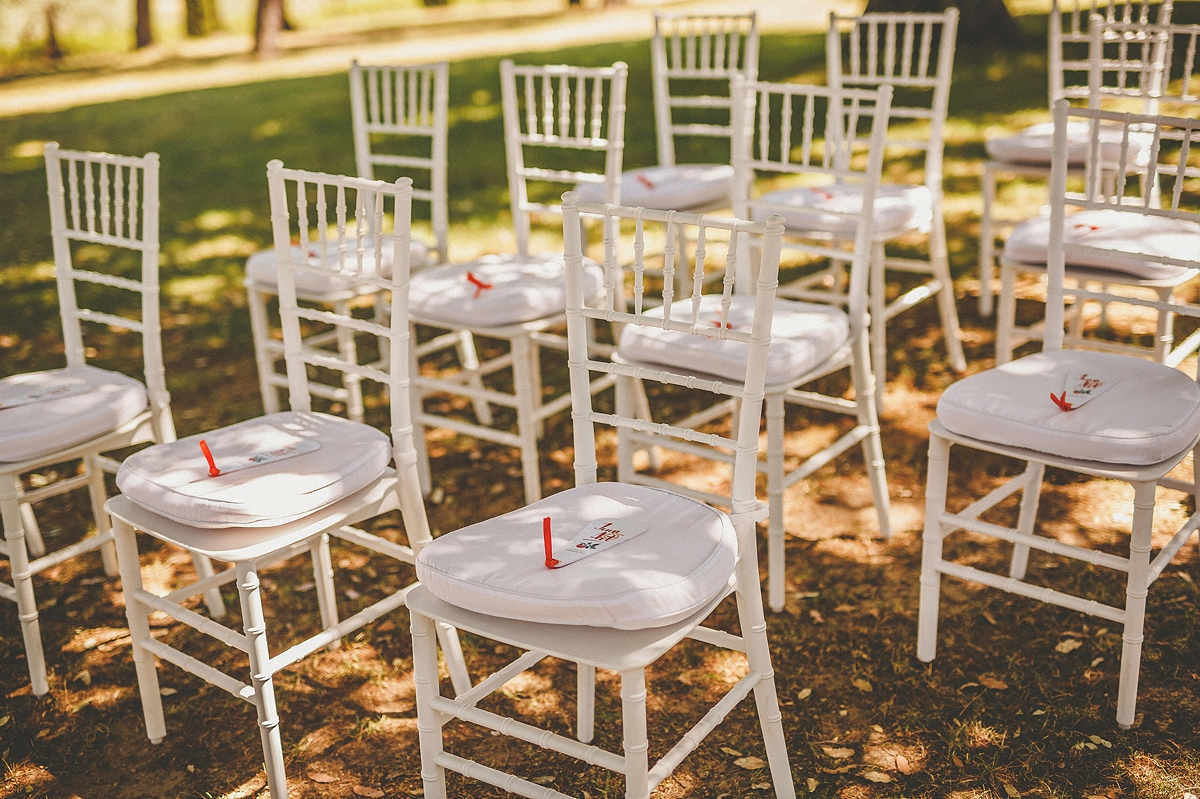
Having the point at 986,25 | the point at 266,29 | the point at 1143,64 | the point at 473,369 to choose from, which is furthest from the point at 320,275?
the point at 266,29

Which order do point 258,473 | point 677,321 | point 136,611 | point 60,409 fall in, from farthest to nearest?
point 60,409, point 136,611, point 258,473, point 677,321

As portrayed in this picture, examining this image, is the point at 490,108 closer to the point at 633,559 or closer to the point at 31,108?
the point at 31,108

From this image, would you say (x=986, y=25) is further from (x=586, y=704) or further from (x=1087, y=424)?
(x=586, y=704)

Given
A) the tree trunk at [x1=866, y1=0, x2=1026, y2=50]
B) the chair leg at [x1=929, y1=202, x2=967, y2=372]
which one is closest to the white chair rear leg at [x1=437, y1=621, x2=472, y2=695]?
the chair leg at [x1=929, y1=202, x2=967, y2=372]

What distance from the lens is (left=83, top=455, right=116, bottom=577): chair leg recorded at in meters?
3.42

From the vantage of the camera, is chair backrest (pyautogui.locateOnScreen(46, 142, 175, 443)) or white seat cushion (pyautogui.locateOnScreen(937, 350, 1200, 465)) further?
chair backrest (pyautogui.locateOnScreen(46, 142, 175, 443))

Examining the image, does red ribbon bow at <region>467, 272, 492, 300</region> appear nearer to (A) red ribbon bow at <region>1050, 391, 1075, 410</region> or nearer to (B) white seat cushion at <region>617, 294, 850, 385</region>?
(B) white seat cushion at <region>617, 294, 850, 385</region>

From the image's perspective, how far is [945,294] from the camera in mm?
4777

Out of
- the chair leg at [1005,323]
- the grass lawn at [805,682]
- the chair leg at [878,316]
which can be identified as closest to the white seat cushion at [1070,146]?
the chair leg at [1005,323]

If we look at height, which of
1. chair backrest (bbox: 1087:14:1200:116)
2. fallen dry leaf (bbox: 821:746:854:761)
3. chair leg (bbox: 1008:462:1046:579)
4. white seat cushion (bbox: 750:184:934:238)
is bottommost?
fallen dry leaf (bbox: 821:746:854:761)

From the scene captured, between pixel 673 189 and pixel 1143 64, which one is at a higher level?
pixel 1143 64

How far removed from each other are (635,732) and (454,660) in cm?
97

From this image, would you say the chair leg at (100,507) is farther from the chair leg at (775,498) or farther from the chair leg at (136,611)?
the chair leg at (775,498)

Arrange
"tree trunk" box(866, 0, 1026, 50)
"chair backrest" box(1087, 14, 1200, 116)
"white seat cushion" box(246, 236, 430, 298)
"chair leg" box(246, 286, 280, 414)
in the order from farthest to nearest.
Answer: "tree trunk" box(866, 0, 1026, 50), "chair leg" box(246, 286, 280, 414), "white seat cushion" box(246, 236, 430, 298), "chair backrest" box(1087, 14, 1200, 116)
